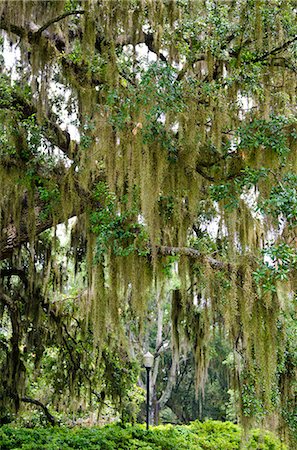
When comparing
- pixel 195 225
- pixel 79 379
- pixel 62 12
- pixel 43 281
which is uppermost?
pixel 62 12

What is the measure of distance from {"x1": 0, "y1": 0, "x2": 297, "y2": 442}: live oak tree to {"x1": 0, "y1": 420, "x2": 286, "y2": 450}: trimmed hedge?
119 centimetres

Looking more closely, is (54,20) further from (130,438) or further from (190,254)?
(130,438)

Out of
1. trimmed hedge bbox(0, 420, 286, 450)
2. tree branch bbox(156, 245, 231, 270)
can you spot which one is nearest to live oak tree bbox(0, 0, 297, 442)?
tree branch bbox(156, 245, 231, 270)

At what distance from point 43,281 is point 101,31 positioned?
10.2ft

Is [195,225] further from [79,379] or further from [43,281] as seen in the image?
[79,379]

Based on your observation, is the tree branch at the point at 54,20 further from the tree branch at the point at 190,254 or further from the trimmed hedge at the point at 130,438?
the trimmed hedge at the point at 130,438

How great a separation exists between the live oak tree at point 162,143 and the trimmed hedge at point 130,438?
1189 millimetres

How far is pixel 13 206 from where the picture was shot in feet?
15.0

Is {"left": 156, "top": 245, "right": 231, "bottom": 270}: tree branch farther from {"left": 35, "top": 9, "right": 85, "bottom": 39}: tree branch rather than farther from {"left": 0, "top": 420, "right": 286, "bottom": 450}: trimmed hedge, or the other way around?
{"left": 0, "top": 420, "right": 286, "bottom": 450}: trimmed hedge

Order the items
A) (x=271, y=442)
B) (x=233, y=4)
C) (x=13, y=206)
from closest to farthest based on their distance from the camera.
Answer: (x=233, y=4)
(x=13, y=206)
(x=271, y=442)

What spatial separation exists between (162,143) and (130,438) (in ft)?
11.0

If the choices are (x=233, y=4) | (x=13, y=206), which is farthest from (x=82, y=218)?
(x=233, y=4)

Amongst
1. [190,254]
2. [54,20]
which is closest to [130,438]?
[190,254]

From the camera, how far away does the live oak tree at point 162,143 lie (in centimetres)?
351
